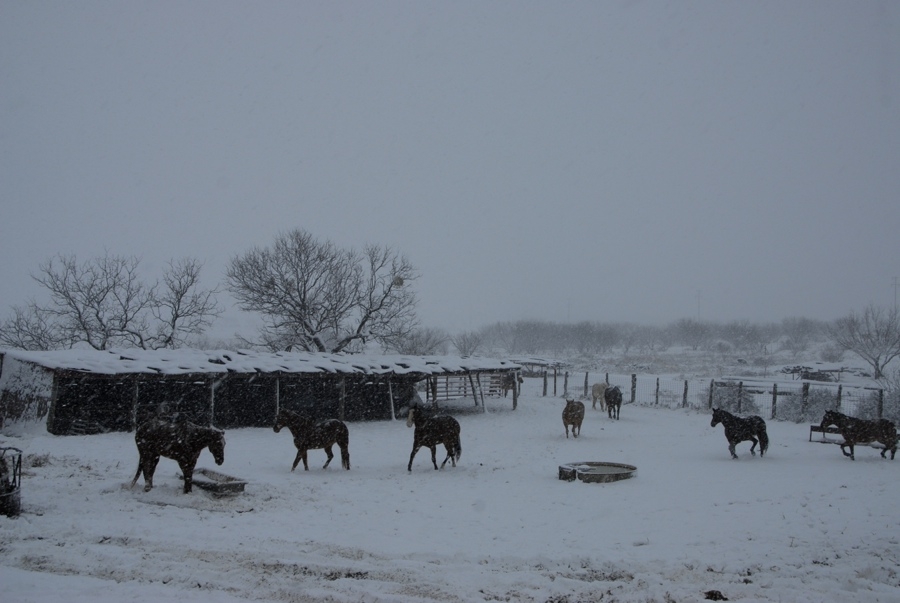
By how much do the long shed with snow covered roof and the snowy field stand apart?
2888 millimetres

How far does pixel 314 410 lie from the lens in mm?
22438

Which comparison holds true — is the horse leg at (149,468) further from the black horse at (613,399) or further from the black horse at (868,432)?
the black horse at (613,399)

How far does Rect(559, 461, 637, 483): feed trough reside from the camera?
1155 centimetres

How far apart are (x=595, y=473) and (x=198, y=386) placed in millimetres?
13780

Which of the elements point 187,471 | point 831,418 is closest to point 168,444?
point 187,471

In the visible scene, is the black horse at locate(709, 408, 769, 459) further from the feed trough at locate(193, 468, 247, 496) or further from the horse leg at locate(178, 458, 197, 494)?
the horse leg at locate(178, 458, 197, 494)

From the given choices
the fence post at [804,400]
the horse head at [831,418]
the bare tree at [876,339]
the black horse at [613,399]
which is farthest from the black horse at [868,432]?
the bare tree at [876,339]

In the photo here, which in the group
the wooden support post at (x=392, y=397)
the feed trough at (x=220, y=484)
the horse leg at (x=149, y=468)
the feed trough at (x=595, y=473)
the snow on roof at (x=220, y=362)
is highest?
the snow on roof at (x=220, y=362)

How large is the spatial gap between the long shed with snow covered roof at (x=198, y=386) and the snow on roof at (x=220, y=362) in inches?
1.2

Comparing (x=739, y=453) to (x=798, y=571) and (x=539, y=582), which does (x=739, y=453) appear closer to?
(x=798, y=571)

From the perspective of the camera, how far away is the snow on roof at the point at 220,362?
17156 mm

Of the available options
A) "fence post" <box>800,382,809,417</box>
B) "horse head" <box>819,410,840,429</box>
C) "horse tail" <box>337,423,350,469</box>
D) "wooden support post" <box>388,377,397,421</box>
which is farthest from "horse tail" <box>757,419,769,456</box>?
"wooden support post" <box>388,377,397,421</box>

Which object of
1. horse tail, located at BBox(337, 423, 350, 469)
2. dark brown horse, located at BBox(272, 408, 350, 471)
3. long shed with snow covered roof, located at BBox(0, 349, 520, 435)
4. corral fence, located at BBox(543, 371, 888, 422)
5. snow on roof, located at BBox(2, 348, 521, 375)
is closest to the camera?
dark brown horse, located at BBox(272, 408, 350, 471)

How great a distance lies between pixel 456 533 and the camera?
7891mm
